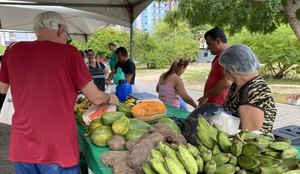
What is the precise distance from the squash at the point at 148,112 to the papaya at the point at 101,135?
378 millimetres

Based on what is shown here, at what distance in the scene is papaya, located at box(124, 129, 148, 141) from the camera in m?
1.77

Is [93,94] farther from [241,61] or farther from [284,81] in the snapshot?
[284,81]

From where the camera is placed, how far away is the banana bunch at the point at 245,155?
1.03m

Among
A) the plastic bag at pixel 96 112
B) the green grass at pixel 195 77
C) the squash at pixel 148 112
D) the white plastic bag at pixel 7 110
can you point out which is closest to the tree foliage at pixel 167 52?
the green grass at pixel 195 77

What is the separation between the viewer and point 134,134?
5.90 ft

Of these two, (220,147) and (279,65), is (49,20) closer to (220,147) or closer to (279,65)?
(220,147)

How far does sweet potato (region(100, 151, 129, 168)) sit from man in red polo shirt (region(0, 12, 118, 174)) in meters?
0.40

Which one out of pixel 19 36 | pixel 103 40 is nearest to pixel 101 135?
pixel 19 36

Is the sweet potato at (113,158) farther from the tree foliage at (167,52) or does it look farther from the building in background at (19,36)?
the tree foliage at (167,52)

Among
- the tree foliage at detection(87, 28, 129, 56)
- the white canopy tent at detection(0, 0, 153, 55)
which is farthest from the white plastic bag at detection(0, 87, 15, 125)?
the tree foliage at detection(87, 28, 129, 56)

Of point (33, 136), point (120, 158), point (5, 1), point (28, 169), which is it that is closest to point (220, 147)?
point (120, 158)

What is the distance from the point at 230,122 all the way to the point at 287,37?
11730 millimetres

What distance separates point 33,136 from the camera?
1755mm

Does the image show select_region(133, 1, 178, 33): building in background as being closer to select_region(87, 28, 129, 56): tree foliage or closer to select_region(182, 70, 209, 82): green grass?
select_region(87, 28, 129, 56): tree foliage
